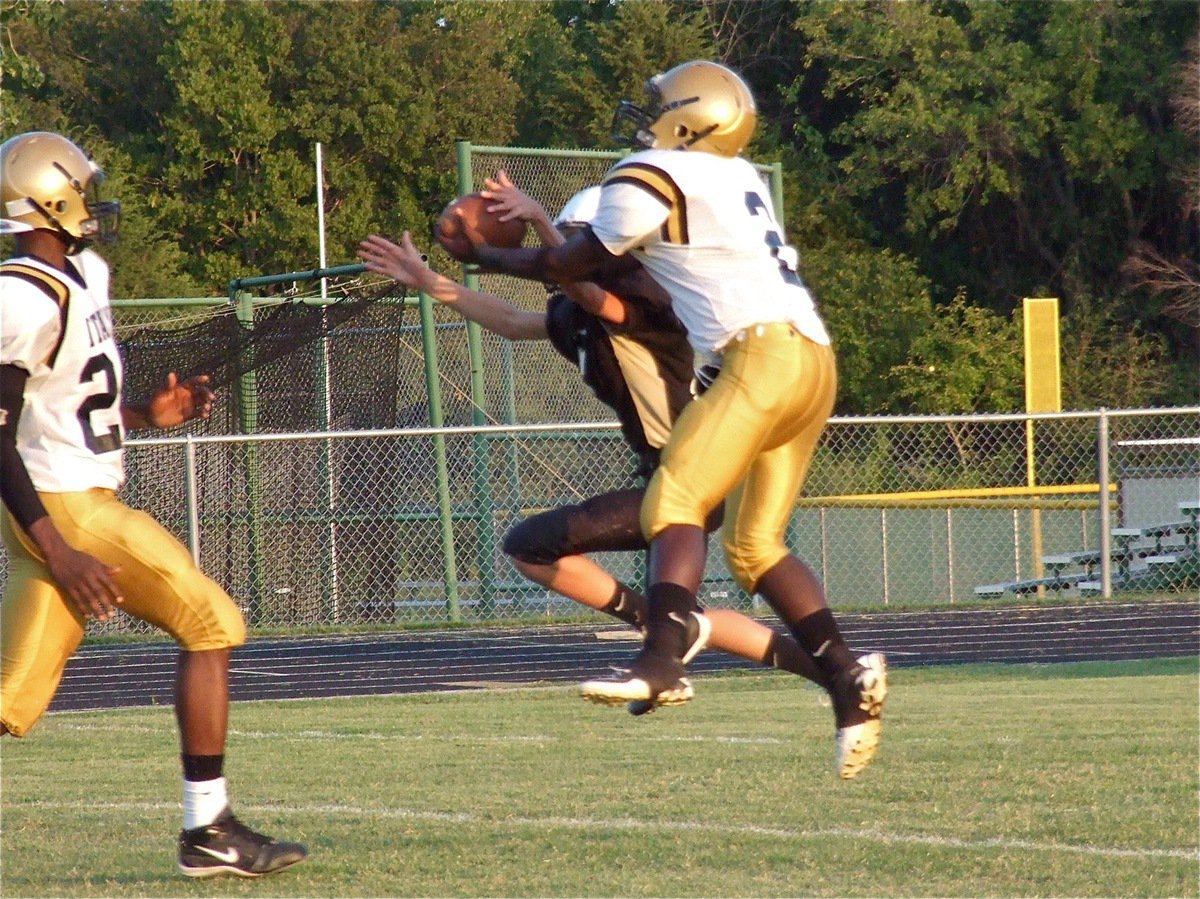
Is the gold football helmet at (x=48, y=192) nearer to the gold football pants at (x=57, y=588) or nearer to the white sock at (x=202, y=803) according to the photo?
the gold football pants at (x=57, y=588)

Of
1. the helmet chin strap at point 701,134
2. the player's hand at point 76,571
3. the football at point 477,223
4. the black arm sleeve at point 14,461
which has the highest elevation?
the helmet chin strap at point 701,134

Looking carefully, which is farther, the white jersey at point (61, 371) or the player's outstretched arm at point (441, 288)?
the player's outstretched arm at point (441, 288)

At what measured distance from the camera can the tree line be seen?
34094mm

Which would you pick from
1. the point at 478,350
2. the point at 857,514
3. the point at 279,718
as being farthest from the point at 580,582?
the point at 857,514

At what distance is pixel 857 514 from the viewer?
22.5 m

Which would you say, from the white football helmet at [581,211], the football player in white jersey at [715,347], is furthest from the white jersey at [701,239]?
the white football helmet at [581,211]

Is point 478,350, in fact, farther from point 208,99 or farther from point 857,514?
point 208,99

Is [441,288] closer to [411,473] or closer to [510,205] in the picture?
[510,205]

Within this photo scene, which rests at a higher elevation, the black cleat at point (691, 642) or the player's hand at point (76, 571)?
the player's hand at point (76, 571)

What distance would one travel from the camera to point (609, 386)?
6.36 metres

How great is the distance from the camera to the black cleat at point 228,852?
562cm

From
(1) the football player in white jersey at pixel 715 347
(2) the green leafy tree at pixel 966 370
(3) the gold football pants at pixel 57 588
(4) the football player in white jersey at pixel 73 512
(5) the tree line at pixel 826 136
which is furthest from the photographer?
(5) the tree line at pixel 826 136

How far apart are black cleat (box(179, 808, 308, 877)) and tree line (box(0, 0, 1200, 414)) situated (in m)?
28.5

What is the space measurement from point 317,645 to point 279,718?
4.64m
